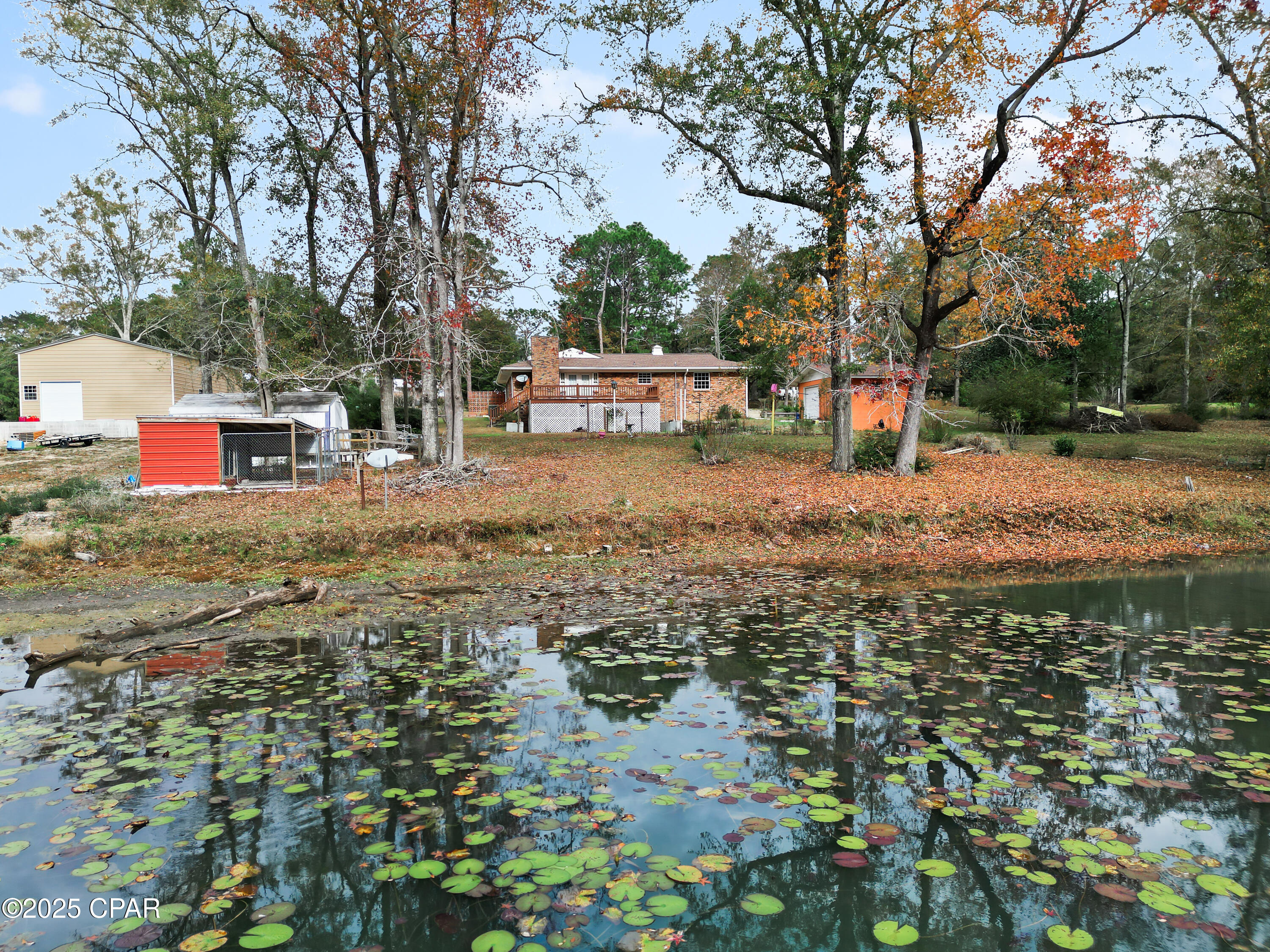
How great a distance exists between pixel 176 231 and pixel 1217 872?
2069 inches

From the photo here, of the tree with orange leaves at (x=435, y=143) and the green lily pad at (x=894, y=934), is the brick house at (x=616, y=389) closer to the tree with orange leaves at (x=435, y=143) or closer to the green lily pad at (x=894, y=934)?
the tree with orange leaves at (x=435, y=143)

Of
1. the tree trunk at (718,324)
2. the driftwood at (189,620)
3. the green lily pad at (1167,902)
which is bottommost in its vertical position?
the driftwood at (189,620)

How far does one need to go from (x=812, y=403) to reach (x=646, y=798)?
40.1 m

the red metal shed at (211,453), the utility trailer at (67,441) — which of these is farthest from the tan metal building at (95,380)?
the red metal shed at (211,453)

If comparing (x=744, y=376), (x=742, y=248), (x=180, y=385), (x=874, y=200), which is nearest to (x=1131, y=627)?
(x=874, y=200)

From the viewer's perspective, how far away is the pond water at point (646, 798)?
3.28 meters

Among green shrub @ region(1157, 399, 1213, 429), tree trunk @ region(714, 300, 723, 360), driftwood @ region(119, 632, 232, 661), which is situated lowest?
driftwood @ region(119, 632, 232, 661)

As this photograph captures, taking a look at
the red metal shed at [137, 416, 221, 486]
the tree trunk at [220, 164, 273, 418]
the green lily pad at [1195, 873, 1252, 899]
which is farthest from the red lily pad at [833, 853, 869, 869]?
the tree trunk at [220, 164, 273, 418]

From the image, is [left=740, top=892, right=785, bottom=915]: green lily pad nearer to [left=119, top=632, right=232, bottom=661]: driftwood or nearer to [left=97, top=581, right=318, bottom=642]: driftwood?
[left=119, top=632, right=232, bottom=661]: driftwood

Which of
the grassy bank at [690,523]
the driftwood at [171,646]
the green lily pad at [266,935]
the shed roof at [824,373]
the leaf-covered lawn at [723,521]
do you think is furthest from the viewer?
the shed roof at [824,373]

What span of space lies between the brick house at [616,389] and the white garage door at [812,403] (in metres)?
3.53

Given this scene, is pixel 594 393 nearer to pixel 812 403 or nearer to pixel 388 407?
pixel 812 403

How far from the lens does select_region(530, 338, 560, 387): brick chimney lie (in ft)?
129

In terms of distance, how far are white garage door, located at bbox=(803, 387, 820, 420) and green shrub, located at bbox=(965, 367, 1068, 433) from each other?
34.7 feet
